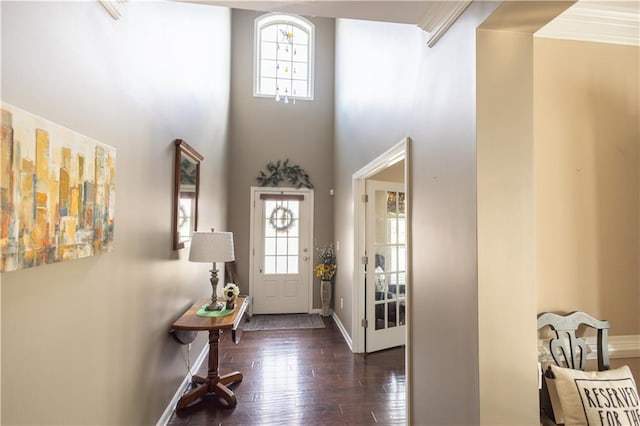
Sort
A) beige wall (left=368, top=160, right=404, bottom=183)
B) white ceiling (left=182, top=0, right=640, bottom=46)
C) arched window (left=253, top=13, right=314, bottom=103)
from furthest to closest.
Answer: arched window (left=253, top=13, right=314, bottom=103), beige wall (left=368, top=160, right=404, bottom=183), white ceiling (left=182, top=0, right=640, bottom=46)

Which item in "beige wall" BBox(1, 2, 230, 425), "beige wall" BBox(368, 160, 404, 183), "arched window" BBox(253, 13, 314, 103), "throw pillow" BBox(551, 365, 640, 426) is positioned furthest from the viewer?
"arched window" BBox(253, 13, 314, 103)

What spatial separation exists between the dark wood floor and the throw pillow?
1.27m

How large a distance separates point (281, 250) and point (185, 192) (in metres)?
2.77

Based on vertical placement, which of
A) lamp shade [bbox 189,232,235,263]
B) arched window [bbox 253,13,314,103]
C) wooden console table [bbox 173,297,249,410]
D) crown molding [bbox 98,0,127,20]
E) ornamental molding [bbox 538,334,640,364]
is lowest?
wooden console table [bbox 173,297,249,410]

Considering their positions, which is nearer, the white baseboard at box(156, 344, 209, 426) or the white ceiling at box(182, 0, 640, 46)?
the white ceiling at box(182, 0, 640, 46)

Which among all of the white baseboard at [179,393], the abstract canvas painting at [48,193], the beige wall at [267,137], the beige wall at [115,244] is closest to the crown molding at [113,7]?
the beige wall at [115,244]

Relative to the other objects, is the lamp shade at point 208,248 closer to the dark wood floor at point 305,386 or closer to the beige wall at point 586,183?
the dark wood floor at point 305,386

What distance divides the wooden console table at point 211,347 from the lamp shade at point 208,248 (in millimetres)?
470

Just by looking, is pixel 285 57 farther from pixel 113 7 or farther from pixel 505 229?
pixel 505 229

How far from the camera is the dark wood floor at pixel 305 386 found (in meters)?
2.48

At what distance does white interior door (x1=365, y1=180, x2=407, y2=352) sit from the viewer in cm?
370

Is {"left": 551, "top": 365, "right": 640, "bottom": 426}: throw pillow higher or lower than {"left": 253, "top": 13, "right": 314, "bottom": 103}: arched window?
lower

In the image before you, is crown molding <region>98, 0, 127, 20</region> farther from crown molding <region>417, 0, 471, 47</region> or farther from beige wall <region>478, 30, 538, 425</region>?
beige wall <region>478, 30, 538, 425</region>

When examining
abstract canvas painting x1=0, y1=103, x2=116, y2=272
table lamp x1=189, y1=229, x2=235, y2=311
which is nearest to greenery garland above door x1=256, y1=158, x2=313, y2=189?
table lamp x1=189, y1=229, x2=235, y2=311
